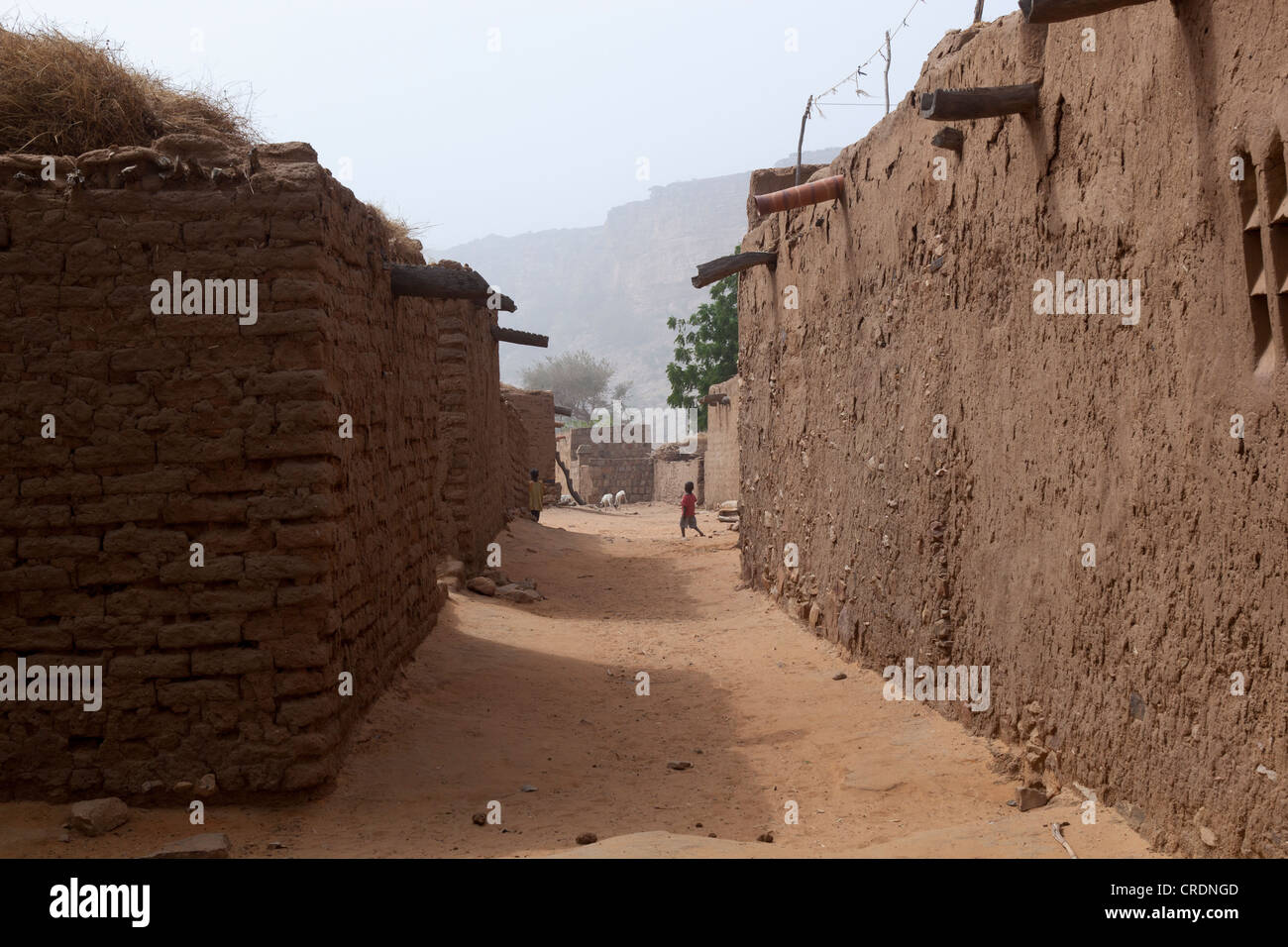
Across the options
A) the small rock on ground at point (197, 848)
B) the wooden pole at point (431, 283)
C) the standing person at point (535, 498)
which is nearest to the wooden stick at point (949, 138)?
the wooden pole at point (431, 283)

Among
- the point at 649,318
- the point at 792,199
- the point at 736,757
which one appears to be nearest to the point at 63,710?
the point at 736,757

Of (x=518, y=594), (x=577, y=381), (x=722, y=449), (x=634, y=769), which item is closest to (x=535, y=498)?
(x=518, y=594)

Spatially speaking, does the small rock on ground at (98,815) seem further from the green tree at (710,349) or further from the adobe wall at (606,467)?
the green tree at (710,349)

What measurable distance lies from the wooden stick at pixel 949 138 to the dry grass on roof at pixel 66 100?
390 cm

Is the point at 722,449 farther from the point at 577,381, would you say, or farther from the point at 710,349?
the point at 577,381

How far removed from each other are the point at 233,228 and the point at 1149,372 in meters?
3.94

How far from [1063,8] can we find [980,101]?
3.69 feet

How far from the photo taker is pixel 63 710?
4.45 metres

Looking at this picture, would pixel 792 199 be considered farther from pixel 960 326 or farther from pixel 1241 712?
pixel 1241 712

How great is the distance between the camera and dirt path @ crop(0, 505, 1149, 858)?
4.07m

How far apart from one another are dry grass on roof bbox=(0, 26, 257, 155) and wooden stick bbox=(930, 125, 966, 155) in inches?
153

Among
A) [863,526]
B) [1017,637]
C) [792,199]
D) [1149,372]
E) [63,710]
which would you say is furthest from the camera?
[792,199]

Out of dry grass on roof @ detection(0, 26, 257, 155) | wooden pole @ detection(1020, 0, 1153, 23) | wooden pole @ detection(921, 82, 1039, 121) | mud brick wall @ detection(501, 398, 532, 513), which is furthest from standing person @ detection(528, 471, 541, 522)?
wooden pole @ detection(1020, 0, 1153, 23)

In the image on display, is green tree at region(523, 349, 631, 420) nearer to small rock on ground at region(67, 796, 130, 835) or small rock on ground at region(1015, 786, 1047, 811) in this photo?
small rock on ground at region(67, 796, 130, 835)
